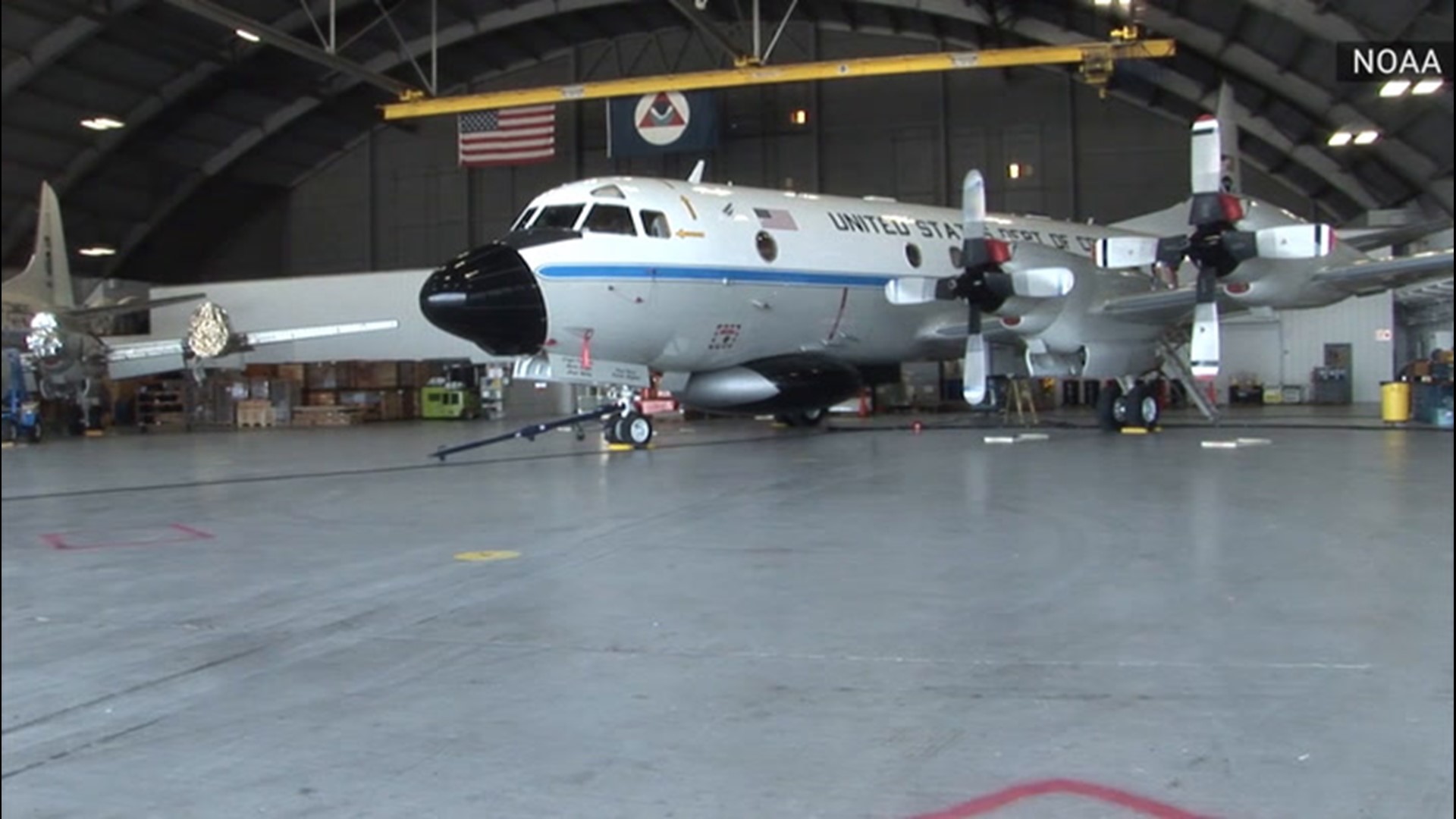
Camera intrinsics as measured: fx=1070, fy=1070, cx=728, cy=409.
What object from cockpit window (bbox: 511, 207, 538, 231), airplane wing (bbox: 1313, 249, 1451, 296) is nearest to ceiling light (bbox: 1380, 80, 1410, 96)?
airplane wing (bbox: 1313, 249, 1451, 296)

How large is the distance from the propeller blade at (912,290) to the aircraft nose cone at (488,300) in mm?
6101

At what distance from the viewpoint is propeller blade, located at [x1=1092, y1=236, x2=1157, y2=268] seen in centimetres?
1553

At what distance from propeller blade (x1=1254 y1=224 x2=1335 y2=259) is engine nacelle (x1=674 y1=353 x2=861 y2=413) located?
654 centimetres

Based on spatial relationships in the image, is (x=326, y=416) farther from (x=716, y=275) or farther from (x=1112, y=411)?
(x=1112, y=411)

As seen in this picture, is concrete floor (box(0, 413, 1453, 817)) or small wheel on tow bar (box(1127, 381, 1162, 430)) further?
small wheel on tow bar (box(1127, 381, 1162, 430))

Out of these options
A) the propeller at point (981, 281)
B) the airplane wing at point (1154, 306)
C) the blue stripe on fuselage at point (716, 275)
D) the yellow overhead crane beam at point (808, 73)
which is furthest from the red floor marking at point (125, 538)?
the yellow overhead crane beam at point (808, 73)

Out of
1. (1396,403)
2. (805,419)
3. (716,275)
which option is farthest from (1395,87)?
(716,275)

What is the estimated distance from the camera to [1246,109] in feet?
100

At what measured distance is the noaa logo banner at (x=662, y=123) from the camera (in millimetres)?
29609

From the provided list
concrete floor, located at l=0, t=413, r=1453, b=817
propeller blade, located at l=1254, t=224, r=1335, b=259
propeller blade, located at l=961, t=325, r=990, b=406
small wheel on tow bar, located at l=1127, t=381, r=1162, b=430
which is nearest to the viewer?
concrete floor, located at l=0, t=413, r=1453, b=817

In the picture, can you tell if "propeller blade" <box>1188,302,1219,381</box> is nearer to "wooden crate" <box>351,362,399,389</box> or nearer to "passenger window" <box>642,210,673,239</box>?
"passenger window" <box>642,210,673,239</box>

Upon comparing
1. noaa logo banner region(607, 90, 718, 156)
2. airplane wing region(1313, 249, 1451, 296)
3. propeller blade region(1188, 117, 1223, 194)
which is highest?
noaa logo banner region(607, 90, 718, 156)

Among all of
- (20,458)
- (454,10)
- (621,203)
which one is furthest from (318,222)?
(621,203)

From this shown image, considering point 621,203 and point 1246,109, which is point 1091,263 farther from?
point 1246,109
